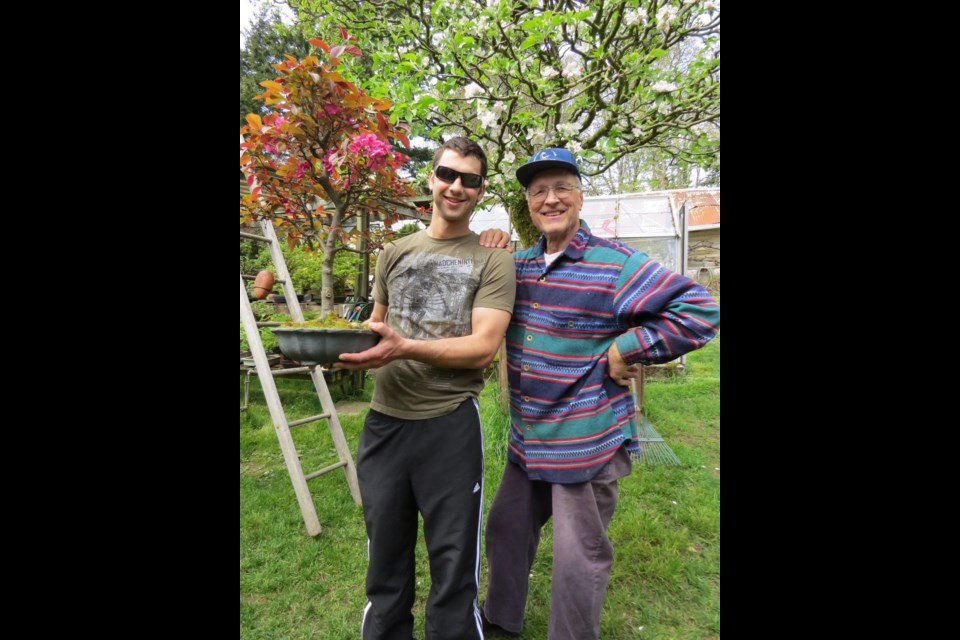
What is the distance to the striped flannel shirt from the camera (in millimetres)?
1891

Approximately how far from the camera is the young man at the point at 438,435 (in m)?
1.90

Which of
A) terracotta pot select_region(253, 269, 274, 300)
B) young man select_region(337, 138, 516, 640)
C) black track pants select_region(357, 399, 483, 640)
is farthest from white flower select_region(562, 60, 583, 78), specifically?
terracotta pot select_region(253, 269, 274, 300)

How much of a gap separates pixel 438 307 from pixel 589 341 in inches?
26.0

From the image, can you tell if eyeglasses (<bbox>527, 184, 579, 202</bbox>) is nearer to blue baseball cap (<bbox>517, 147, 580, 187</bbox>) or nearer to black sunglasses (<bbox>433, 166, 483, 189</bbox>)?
blue baseball cap (<bbox>517, 147, 580, 187</bbox>)

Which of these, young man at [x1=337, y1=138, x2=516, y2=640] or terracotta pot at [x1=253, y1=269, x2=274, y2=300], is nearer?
young man at [x1=337, y1=138, x2=516, y2=640]

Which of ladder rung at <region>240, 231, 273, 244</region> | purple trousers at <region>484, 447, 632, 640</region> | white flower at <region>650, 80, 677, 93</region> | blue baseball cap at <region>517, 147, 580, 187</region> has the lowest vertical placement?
purple trousers at <region>484, 447, 632, 640</region>

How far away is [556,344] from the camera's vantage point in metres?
2.01

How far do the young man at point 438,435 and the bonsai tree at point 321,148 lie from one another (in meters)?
0.52

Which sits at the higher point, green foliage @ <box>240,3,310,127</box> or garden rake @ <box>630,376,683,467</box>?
green foliage @ <box>240,3,310,127</box>

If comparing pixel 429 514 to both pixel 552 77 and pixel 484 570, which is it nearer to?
pixel 484 570
